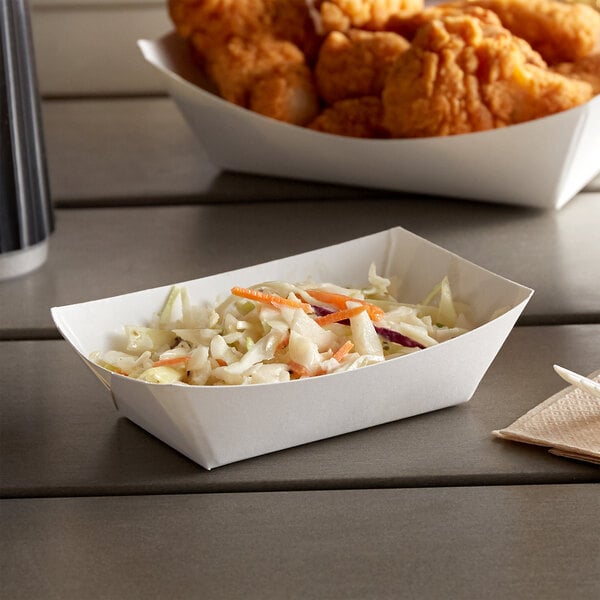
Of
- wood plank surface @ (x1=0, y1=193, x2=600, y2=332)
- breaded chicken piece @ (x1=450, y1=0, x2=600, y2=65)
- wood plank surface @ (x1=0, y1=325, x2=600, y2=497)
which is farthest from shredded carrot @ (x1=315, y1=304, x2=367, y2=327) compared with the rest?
breaded chicken piece @ (x1=450, y1=0, x2=600, y2=65)

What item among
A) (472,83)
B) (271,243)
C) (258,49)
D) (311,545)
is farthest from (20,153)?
(311,545)

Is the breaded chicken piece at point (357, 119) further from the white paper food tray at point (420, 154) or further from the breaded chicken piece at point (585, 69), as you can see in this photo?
the breaded chicken piece at point (585, 69)

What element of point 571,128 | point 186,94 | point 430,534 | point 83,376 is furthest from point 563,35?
point 430,534

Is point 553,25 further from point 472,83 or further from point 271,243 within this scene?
point 271,243

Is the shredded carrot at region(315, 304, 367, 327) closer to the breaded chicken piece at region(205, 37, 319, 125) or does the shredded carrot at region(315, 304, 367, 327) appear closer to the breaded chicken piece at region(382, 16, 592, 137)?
the breaded chicken piece at region(382, 16, 592, 137)

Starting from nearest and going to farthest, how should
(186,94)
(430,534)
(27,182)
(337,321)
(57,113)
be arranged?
(430,534) < (337,321) < (27,182) < (186,94) < (57,113)

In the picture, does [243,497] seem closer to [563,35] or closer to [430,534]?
[430,534]
